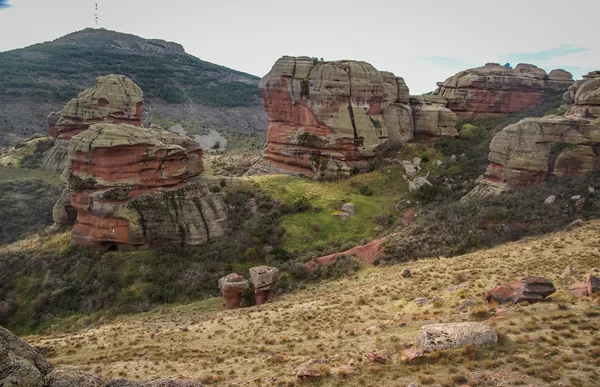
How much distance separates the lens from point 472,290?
2017 cm

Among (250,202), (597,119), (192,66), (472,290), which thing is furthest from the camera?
(192,66)

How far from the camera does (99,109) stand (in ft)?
210

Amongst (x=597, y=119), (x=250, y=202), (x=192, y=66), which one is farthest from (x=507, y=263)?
(x=192, y=66)

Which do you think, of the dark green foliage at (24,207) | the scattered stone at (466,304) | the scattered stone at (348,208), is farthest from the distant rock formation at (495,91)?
the dark green foliage at (24,207)

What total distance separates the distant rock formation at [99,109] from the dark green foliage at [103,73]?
41.3 metres

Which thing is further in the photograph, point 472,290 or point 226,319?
point 226,319

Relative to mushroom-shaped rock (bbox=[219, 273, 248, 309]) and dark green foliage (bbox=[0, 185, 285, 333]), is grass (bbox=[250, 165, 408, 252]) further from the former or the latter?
mushroom-shaped rock (bbox=[219, 273, 248, 309])

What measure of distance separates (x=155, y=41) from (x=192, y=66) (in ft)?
117

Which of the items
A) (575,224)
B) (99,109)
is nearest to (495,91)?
(575,224)

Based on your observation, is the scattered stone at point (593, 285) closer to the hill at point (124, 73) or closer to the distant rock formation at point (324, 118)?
the distant rock formation at point (324, 118)

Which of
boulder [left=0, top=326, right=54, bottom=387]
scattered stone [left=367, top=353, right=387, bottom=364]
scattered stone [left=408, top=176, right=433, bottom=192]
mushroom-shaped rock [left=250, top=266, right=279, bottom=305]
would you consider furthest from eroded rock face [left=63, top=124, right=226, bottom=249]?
scattered stone [left=367, top=353, right=387, bottom=364]

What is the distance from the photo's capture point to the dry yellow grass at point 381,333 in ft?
40.3

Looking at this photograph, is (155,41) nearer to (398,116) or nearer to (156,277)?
(398,116)

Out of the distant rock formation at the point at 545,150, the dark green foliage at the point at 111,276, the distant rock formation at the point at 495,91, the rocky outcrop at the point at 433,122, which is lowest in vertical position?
the dark green foliage at the point at 111,276
